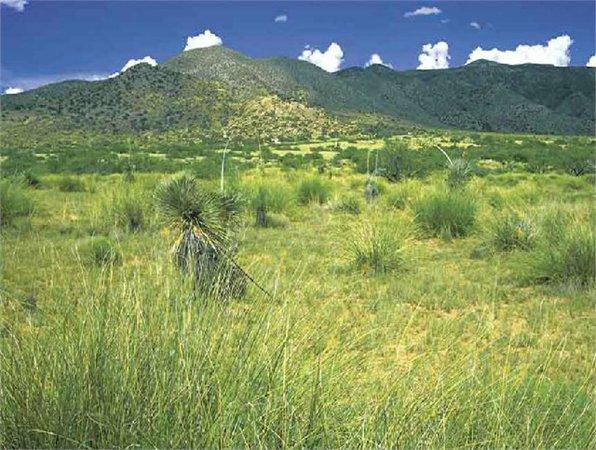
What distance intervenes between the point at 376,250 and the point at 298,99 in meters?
72.1

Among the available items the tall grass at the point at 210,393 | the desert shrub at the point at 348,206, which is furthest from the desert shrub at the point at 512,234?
the tall grass at the point at 210,393

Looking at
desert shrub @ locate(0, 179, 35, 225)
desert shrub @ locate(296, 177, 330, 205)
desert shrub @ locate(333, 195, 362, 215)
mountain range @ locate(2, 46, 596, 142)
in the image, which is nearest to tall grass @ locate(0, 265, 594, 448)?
desert shrub @ locate(0, 179, 35, 225)

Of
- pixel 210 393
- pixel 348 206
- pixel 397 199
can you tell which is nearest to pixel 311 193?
pixel 348 206

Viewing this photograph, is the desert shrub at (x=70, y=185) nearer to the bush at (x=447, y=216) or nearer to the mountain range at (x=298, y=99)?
the mountain range at (x=298, y=99)

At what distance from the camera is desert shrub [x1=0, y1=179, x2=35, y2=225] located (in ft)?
42.2

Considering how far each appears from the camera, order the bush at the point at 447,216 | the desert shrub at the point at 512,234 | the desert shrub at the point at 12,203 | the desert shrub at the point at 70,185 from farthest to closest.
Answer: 1. the desert shrub at the point at 70,185
2. the desert shrub at the point at 12,203
3. the bush at the point at 447,216
4. the desert shrub at the point at 512,234

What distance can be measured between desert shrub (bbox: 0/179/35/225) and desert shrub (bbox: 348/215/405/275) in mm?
6900

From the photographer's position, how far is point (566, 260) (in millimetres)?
8727

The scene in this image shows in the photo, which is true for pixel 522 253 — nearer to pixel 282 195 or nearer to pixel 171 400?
pixel 282 195

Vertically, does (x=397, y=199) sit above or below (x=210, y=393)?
below

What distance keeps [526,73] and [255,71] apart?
323 ft

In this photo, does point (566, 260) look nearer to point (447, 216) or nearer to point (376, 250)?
point (376, 250)

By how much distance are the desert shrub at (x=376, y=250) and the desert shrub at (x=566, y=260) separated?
1.87m

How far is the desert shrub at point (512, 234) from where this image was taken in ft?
35.8
